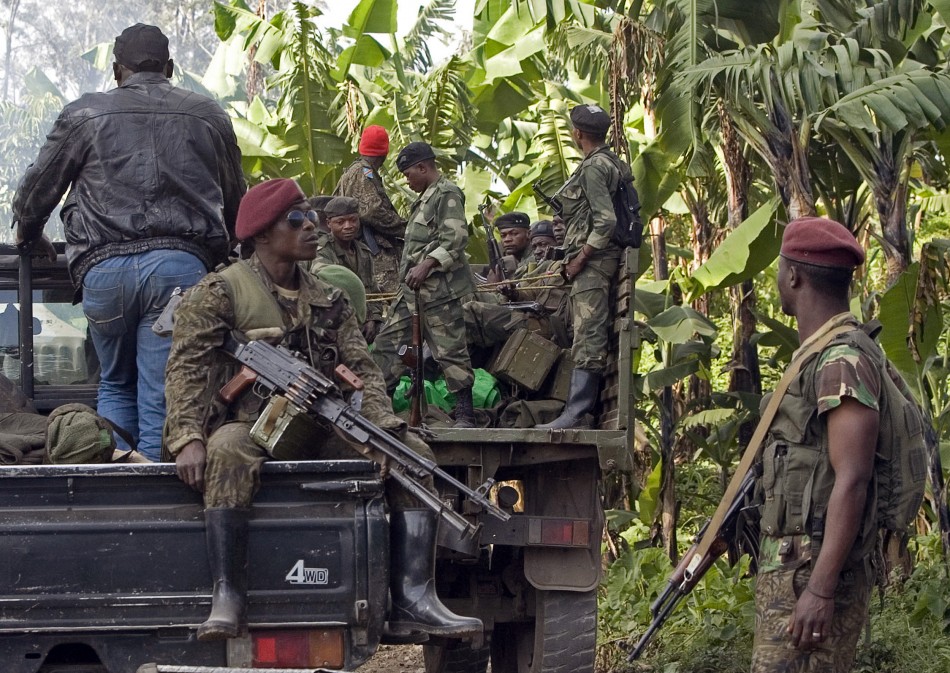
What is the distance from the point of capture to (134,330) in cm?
525

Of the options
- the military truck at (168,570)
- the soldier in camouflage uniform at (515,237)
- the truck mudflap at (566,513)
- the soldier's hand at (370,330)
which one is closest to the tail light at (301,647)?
the military truck at (168,570)

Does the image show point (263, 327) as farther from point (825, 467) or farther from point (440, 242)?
point (440, 242)

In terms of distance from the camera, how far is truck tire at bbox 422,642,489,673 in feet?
22.2

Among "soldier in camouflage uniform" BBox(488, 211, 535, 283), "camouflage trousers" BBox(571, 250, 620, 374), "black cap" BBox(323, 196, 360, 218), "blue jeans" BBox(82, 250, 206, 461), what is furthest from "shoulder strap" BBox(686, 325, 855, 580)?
"soldier in camouflage uniform" BBox(488, 211, 535, 283)

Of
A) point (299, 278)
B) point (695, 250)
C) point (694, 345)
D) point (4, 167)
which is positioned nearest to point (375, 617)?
point (299, 278)

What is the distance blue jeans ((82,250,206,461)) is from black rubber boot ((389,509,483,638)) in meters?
1.26

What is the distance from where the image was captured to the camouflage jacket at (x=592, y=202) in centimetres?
708

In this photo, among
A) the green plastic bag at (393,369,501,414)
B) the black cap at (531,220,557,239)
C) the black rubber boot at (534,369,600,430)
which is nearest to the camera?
the black rubber boot at (534,369,600,430)

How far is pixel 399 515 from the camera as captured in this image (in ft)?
14.2

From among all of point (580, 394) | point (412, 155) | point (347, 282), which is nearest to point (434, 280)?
point (412, 155)

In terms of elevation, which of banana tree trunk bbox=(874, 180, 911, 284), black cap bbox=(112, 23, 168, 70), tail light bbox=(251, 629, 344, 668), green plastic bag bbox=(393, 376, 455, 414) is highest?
black cap bbox=(112, 23, 168, 70)

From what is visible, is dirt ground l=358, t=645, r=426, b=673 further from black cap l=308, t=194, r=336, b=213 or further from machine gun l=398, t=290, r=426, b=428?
black cap l=308, t=194, r=336, b=213

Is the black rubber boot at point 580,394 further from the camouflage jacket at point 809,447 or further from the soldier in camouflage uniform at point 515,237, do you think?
the soldier in camouflage uniform at point 515,237

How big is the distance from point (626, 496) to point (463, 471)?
4505mm
